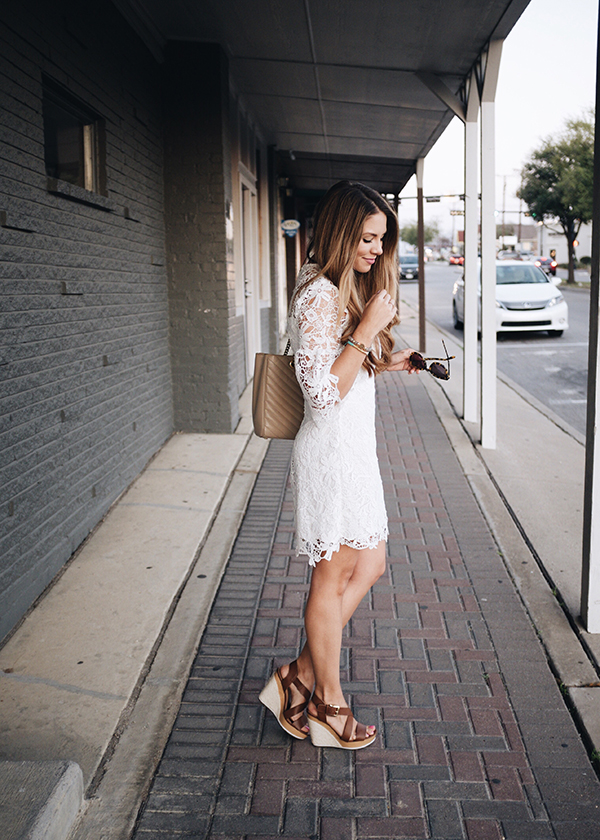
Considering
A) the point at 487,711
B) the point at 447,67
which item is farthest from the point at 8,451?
the point at 447,67

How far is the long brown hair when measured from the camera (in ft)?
7.87

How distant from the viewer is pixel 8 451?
340cm

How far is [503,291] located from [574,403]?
271 inches

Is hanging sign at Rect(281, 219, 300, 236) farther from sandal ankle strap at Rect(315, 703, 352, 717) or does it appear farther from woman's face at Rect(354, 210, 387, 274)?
sandal ankle strap at Rect(315, 703, 352, 717)

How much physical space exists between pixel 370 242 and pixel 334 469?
761 millimetres

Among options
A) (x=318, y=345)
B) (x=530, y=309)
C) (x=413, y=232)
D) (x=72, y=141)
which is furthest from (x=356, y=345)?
(x=413, y=232)

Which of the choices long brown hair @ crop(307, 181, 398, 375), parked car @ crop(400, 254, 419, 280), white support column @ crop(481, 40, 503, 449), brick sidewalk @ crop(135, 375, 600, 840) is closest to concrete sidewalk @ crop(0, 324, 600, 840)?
brick sidewalk @ crop(135, 375, 600, 840)

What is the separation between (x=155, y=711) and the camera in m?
2.91

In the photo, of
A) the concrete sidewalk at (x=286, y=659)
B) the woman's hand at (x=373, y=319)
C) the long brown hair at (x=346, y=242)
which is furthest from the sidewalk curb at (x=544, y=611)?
the woman's hand at (x=373, y=319)

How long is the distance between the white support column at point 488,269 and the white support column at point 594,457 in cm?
339

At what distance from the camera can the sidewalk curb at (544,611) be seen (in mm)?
2922

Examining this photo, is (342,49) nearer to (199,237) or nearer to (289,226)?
(199,237)

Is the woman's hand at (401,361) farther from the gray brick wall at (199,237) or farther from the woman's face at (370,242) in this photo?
the gray brick wall at (199,237)

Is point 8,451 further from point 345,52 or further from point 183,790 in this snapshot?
point 345,52
